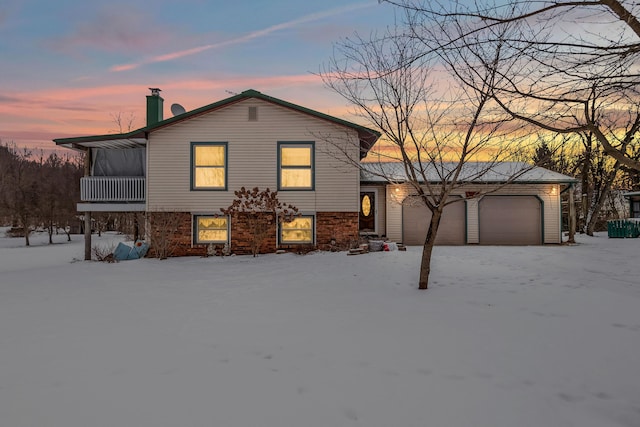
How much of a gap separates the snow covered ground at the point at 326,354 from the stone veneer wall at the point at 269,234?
5863mm

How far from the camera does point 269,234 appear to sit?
1384cm

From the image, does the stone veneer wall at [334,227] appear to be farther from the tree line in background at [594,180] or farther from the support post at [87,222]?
the support post at [87,222]

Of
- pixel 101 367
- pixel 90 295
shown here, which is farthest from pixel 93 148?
pixel 101 367

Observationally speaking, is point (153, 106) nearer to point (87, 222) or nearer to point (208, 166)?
point (208, 166)

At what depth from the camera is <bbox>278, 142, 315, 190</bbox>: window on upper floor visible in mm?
Answer: 14047

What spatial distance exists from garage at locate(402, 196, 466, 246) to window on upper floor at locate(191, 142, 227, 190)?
332 inches

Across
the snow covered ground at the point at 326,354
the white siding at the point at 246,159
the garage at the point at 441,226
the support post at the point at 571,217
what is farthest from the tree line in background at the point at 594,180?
the snow covered ground at the point at 326,354

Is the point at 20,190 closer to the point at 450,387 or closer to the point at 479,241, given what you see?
the point at 479,241

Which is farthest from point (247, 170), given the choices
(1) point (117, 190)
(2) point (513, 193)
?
(2) point (513, 193)

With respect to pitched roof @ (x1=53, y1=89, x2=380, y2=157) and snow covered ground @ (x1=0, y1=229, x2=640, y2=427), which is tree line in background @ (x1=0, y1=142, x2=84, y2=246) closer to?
pitched roof @ (x1=53, y1=89, x2=380, y2=157)

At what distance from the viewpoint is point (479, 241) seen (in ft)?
55.0

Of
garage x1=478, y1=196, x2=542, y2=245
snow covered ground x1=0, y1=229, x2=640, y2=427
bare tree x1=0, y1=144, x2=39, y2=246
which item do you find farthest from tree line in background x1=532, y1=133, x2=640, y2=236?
bare tree x1=0, y1=144, x2=39, y2=246

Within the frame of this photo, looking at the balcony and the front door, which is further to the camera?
the front door

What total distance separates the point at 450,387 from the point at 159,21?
53.7 feet
